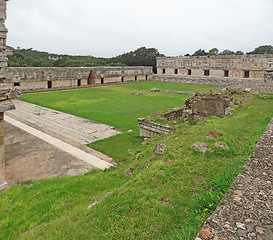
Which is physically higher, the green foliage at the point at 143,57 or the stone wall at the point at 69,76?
the green foliage at the point at 143,57

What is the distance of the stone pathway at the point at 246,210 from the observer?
94.6 inches

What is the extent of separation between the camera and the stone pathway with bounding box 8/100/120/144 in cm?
968

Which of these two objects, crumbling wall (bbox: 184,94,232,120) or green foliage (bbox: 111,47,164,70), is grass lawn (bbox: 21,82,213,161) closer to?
crumbling wall (bbox: 184,94,232,120)

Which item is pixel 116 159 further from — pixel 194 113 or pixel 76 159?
pixel 194 113

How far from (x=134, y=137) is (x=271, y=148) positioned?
218 inches

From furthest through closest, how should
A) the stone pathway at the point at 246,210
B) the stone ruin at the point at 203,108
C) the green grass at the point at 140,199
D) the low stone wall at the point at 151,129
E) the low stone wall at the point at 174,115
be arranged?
1. the stone ruin at the point at 203,108
2. the low stone wall at the point at 174,115
3. the low stone wall at the point at 151,129
4. the green grass at the point at 140,199
5. the stone pathway at the point at 246,210

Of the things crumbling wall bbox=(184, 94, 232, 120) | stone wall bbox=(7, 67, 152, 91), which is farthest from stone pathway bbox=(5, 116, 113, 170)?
stone wall bbox=(7, 67, 152, 91)

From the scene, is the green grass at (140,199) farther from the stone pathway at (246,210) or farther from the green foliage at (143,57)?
the green foliage at (143,57)

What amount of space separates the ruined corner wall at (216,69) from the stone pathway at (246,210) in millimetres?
21884

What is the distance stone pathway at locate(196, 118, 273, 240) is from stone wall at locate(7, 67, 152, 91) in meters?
18.9

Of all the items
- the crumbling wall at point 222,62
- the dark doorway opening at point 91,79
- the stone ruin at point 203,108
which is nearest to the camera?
the stone ruin at point 203,108

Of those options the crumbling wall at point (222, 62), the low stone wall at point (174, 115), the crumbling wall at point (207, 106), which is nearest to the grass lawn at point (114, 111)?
the low stone wall at point (174, 115)

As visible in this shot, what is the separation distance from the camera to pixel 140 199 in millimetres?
3367

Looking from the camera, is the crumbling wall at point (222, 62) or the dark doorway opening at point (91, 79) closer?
the crumbling wall at point (222, 62)
